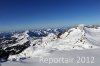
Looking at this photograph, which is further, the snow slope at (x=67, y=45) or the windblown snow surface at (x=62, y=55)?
the snow slope at (x=67, y=45)

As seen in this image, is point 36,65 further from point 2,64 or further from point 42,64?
point 2,64

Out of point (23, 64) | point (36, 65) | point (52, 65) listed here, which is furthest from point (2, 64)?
point (52, 65)

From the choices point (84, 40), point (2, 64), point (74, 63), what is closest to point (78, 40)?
point (84, 40)

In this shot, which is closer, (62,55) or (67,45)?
(62,55)

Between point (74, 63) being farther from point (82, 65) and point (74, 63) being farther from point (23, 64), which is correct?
point (23, 64)

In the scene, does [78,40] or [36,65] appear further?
[78,40]

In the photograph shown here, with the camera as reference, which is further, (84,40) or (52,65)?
(84,40)

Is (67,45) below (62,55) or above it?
below

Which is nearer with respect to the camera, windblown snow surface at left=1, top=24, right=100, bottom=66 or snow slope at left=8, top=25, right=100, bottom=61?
windblown snow surface at left=1, top=24, right=100, bottom=66
